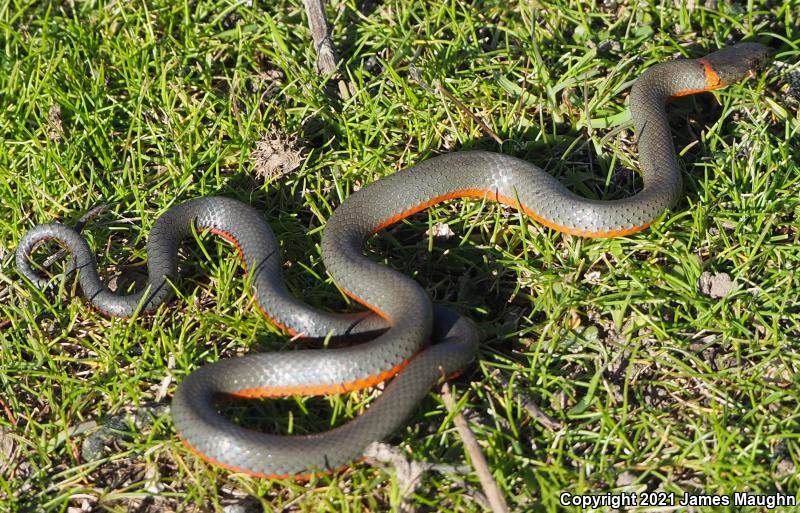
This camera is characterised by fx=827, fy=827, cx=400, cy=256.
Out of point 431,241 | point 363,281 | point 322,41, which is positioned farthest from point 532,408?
point 322,41

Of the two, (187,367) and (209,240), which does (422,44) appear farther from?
(187,367)

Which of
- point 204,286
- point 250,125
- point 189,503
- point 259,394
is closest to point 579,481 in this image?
point 259,394

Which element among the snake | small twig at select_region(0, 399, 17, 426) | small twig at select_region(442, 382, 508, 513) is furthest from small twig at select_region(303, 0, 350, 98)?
small twig at select_region(0, 399, 17, 426)

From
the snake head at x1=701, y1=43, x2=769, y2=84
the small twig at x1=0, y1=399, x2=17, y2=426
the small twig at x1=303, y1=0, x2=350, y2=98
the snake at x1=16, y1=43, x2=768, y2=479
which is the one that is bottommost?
the small twig at x1=0, y1=399, x2=17, y2=426

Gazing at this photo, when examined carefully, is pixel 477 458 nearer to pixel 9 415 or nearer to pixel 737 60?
pixel 9 415

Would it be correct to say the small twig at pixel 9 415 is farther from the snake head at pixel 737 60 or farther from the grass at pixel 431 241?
the snake head at pixel 737 60

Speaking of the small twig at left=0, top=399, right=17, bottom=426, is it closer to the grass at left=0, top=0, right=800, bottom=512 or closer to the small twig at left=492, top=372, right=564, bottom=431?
the grass at left=0, top=0, right=800, bottom=512
